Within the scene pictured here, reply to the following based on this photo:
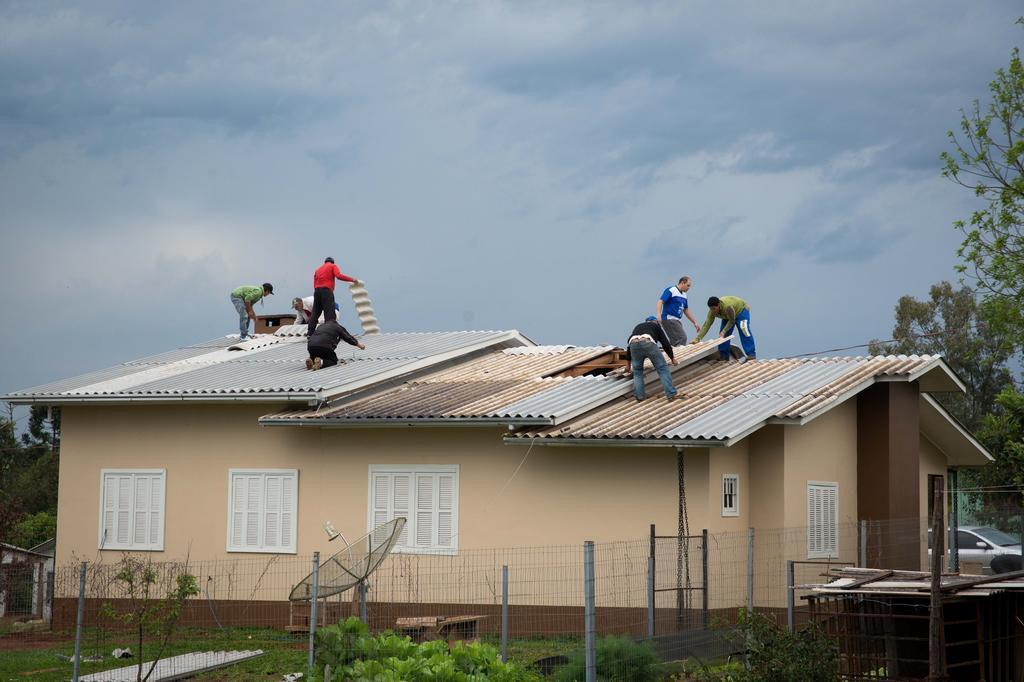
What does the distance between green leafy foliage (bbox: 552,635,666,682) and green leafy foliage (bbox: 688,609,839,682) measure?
830 mm

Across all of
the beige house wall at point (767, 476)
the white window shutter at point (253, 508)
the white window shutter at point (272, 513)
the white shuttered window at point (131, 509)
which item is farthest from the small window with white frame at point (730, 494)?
the white shuttered window at point (131, 509)

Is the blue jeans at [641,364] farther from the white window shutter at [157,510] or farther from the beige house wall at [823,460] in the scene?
the white window shutter at [157,510]

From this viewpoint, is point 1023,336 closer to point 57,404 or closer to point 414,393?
point 414,393

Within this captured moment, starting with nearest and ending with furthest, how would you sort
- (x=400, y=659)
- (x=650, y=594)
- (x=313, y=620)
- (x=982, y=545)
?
1. (x=400, y=659)
2. (x=313, y=620)
3. (x=650, y=594)
4. (x=982, y=545)

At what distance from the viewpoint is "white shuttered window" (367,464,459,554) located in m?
19.8

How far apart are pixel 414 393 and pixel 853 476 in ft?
23.3

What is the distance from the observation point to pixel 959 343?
161ft

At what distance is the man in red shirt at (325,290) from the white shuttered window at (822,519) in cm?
912

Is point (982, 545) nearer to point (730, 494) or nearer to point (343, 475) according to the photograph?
point (730, 494)

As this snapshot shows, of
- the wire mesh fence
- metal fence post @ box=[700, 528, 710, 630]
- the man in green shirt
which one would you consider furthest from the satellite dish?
the man in green shirt

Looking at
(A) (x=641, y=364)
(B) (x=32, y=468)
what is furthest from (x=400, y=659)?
(B) (x=32, y=468)

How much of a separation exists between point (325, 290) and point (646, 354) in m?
6.64

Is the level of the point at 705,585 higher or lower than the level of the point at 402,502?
lower

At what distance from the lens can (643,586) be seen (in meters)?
17.7
